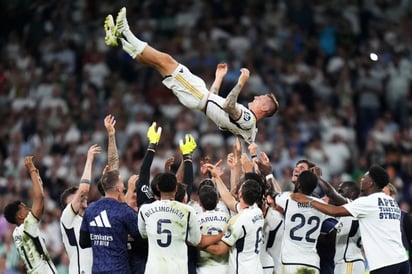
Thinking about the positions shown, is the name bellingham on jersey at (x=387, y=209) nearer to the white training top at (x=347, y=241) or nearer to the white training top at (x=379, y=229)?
the white training top at (x=379, y=229)

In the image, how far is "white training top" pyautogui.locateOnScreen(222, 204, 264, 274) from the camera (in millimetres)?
13734

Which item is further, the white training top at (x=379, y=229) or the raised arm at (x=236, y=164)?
the raised arm at (x=236, y=164)

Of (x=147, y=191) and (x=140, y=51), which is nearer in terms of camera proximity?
(x=147, y=191)

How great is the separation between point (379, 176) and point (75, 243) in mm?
3812

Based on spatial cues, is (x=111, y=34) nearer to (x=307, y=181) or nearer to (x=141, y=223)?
(x=141, y=223)

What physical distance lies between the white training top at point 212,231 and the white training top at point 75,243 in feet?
4.51

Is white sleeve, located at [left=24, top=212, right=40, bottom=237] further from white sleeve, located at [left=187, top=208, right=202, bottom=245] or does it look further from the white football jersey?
the white football jersey

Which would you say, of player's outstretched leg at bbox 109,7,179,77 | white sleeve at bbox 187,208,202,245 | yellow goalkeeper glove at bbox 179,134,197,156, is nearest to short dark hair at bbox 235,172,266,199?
yellow goalkeeper glove at bbox 179,134,197,156

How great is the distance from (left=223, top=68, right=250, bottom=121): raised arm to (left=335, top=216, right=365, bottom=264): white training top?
1.89 m

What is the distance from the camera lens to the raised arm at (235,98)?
572 inches

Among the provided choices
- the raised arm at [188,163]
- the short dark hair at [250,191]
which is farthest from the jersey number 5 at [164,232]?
the raised arm at [188,163]

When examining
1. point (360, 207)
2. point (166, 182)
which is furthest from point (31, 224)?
point (360, 207)

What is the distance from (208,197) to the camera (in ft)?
45.4

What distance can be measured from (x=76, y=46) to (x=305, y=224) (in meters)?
13.3
